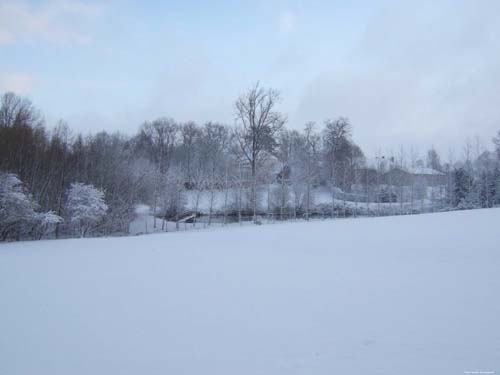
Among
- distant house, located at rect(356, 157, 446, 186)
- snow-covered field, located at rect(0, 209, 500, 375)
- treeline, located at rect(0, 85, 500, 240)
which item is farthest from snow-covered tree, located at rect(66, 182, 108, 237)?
distant house, located at rect(356, 157, 446, 186)

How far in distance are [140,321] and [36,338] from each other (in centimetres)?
149

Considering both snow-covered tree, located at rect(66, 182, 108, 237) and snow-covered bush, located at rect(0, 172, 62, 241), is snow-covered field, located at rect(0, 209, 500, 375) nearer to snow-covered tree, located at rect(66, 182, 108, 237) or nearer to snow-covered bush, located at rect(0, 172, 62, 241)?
snow-covered bush, located at rect(0, 172, 62, 241)

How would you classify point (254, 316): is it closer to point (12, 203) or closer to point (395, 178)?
point (12, 203)

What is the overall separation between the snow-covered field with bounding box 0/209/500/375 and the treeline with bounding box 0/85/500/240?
1317 centimetres

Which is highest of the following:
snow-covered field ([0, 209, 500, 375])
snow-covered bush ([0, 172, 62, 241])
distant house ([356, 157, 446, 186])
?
distant house ([356, 157, 446, 186])

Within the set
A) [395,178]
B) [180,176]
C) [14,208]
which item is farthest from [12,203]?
[395,178]

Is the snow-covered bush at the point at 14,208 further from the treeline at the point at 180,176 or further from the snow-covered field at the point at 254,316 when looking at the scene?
the snow-covered field at the point at 254,316

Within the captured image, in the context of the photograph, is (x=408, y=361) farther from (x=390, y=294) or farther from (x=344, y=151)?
(x=344, y=151)

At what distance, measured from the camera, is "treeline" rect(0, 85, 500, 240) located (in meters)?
21.7

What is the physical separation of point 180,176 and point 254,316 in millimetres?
30963

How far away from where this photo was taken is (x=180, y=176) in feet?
115

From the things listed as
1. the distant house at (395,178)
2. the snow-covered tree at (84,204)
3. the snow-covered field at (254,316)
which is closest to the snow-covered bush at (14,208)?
the snow-covered tree at (84,204)

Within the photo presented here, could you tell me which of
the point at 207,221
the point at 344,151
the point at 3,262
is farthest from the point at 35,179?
the point at 344,151

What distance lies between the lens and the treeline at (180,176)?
2169 cm
